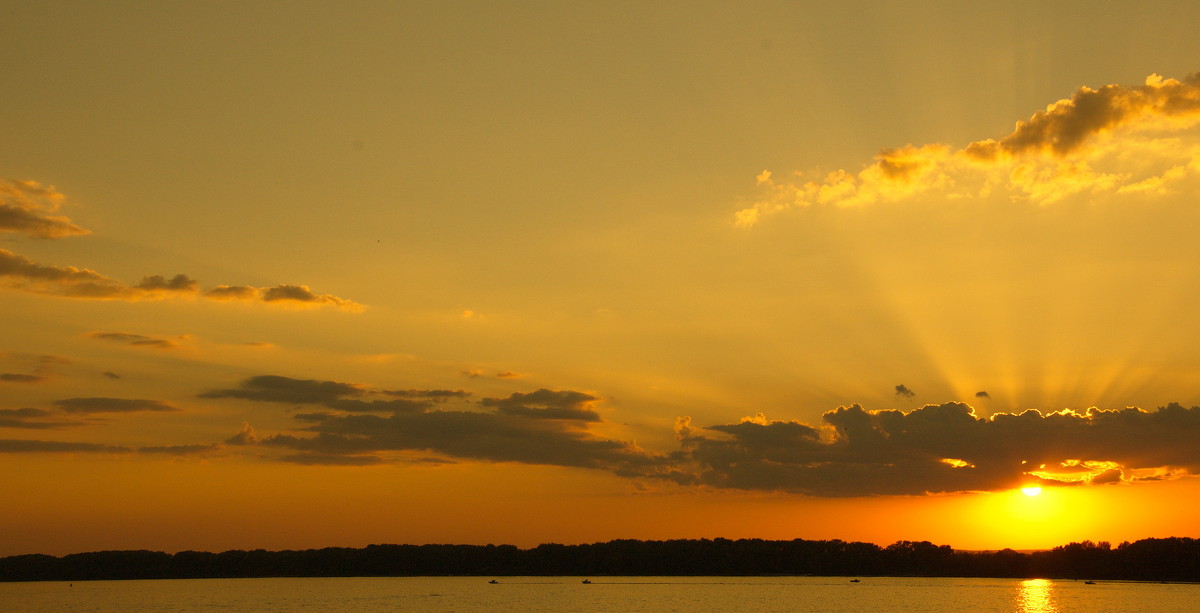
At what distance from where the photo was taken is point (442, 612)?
198125 mm

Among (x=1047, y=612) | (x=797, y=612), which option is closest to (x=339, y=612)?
(x=797, y=612)

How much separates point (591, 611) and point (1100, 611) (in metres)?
101

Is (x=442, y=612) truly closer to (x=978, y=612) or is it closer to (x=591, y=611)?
(x=591, y=611)

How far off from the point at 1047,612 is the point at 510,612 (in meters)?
107

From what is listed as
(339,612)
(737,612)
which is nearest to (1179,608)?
(737,612)

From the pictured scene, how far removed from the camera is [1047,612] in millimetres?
196875

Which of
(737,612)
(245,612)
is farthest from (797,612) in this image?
(245,612)

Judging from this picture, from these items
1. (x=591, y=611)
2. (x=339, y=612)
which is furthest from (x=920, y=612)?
(x=339, y=612)

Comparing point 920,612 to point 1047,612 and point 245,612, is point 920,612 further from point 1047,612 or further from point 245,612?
point 245,612

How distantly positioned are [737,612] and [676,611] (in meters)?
12.6

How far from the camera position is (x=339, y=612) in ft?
648

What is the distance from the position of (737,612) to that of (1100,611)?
72.4m

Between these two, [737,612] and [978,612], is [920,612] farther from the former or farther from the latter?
[737,612]

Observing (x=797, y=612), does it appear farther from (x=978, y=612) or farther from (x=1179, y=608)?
(x=1179, y=608)
